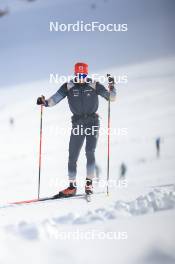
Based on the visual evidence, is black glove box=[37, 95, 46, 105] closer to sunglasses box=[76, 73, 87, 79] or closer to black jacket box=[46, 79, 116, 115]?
black jacket box=[46, 79, 116, 115]

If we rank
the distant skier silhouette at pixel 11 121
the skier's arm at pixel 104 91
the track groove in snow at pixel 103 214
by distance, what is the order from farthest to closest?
the distant skier silhouette at pixel 11 121
the skier's arm at pixel 104 91
the track groove in snow at pixel 103 214

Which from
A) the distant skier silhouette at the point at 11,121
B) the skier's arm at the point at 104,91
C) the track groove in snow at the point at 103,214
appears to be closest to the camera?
the track groove in snow at the point at 103,214

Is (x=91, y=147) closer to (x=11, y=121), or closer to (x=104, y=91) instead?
(x=104, y=91)

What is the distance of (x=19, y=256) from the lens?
8.13 ft

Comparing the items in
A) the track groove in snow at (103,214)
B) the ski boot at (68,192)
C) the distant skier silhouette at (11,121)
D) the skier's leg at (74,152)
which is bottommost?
the track groove in snow at (103,214)

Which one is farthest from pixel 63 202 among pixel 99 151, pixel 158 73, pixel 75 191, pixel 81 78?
pixel 158 73

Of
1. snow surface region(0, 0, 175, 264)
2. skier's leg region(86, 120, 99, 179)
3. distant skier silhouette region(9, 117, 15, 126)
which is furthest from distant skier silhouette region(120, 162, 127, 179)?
distant skier silhouette region(9, 117, 15, 126)

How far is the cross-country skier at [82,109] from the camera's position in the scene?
2656mm

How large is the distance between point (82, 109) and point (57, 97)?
0.14m

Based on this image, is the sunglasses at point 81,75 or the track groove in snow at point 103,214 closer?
the track groove in snow at point 103,214

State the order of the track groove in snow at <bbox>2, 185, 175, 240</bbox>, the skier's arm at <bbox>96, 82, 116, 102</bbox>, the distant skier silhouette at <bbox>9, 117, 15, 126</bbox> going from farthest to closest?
the distant skier silhouette at <bbox>9, 117, 15, 126</bbox>, the skier's arm at <bbox>96, 82, 116, 102</bbox>, the track groove in snow at <bbox>2, 185, 175, 240</bbox>

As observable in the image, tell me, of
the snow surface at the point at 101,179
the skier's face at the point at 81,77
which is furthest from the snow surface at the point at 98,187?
the skier's face at the point at 81,77

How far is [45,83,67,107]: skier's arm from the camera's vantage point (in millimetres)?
2662

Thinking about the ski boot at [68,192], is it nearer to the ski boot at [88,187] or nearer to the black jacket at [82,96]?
the ski boot at [88,187]
